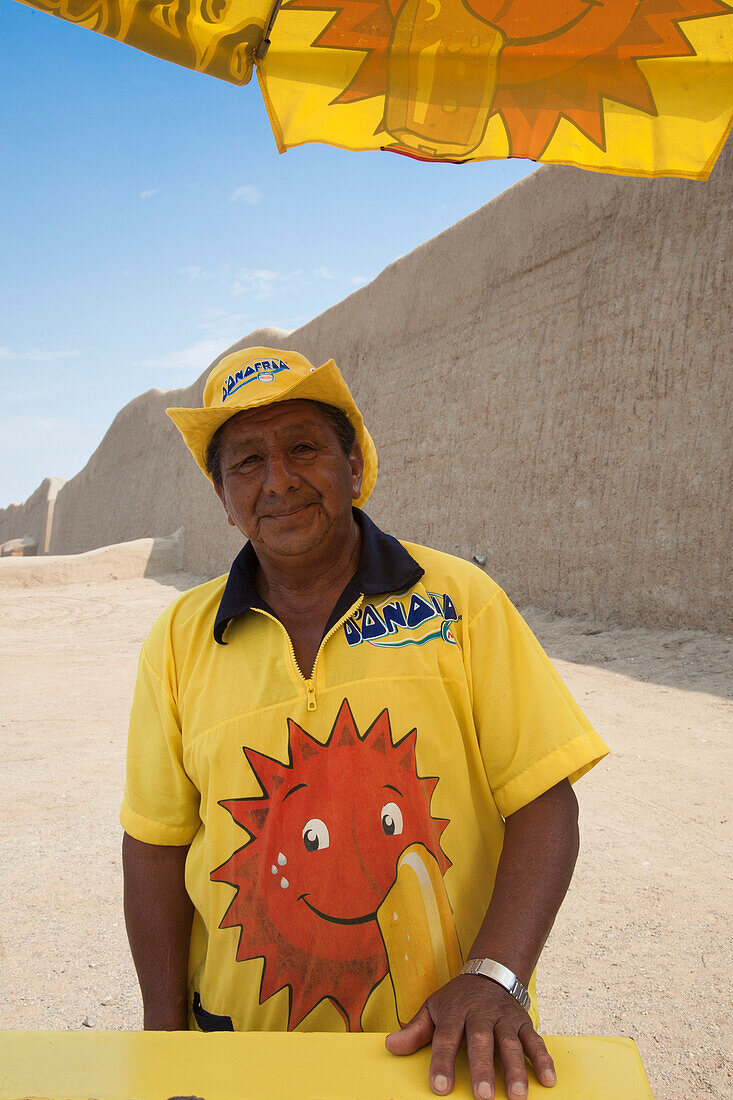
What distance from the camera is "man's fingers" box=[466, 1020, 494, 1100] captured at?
2.71 feet

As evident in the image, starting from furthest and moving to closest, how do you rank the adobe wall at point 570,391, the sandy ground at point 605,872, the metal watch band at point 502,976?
the adobe wall at point 570,391
the sandy ground at point 605,872
the metal watch band at point 502,976

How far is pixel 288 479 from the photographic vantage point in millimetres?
1371

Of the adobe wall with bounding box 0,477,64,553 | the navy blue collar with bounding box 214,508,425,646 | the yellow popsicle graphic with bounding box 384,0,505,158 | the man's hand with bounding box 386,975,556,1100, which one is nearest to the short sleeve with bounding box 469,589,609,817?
the navy blue collar with bounding box 214,508,425,646

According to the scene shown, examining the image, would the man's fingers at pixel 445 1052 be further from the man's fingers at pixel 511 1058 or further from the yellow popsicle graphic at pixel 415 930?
the yellow popsicle graphic at pixel 415 930

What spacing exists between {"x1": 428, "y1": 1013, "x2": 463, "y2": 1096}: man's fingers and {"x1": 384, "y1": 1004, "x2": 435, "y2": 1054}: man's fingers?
1cm

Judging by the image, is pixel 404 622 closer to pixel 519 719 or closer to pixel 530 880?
pixel 519 719

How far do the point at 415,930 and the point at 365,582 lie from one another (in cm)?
55

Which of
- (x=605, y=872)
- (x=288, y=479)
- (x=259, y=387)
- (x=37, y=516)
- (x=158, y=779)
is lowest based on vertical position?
(x=605, y=872)

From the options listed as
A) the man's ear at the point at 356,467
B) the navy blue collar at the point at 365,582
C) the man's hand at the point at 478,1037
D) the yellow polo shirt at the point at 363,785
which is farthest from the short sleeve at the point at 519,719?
the man's ear at the point at 356,467

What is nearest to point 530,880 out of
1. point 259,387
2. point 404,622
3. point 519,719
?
point 519,719

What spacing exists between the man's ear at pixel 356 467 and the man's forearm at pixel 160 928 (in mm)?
737

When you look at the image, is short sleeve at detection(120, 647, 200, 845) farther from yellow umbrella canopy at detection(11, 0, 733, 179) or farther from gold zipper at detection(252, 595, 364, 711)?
yellow umbrella canopy at detection(11, 0, 733, 179)

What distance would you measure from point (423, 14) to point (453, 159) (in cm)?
28

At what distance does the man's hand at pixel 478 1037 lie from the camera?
0.83m
